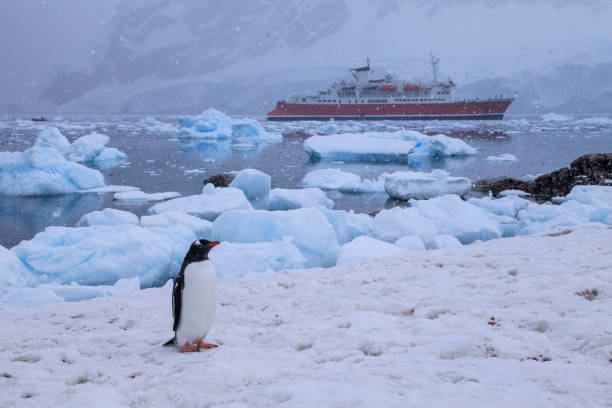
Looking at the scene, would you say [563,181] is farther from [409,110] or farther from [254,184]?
[409,110]

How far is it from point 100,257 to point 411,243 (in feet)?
14.9

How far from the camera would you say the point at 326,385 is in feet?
7.26

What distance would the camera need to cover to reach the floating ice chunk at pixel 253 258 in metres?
5.95

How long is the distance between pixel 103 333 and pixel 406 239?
5119 millimetres

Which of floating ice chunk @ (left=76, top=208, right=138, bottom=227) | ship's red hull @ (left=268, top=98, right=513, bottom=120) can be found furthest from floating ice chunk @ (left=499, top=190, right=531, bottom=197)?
ship's red hull @ (left=268, top=98, right=513, bottom=120)

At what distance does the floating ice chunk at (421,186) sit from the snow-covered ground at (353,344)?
8371mm

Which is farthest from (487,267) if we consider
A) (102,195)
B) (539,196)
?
(102,195)

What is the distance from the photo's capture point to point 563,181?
42.8 ft

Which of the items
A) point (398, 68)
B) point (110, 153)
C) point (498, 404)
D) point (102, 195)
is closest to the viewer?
point (498, 404)

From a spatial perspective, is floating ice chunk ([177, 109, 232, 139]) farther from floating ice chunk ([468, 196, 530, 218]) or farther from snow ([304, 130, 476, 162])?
floating ice chunk ([468, 196, 530, 218])

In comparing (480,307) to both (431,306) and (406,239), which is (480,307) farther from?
(406,239)

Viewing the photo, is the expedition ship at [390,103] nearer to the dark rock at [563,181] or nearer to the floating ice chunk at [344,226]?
the dark rock at [563,181]

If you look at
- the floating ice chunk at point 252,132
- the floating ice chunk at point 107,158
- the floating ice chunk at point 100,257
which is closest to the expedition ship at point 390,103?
the floating ice chunk at point 252,132

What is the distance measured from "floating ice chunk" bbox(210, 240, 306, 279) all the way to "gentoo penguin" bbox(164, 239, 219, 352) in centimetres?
284
